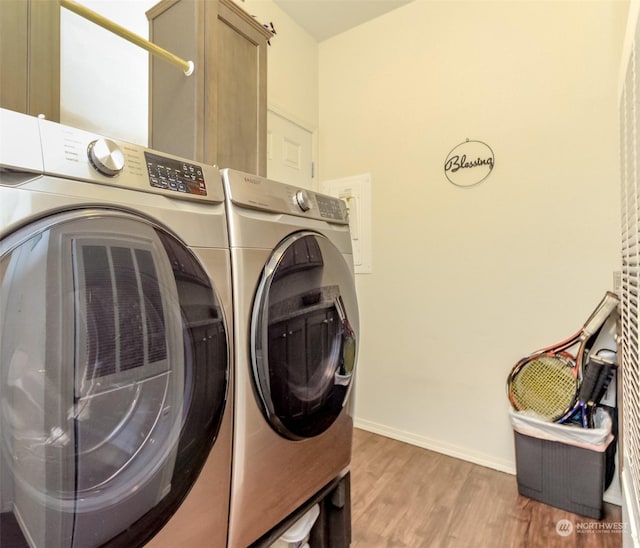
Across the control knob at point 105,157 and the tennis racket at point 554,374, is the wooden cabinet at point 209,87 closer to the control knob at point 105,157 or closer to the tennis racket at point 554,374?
the control knob at point 105,157

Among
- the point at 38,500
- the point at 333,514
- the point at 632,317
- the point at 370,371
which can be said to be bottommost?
the point at 333,514

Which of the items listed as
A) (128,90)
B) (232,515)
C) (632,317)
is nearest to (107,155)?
(232,515)

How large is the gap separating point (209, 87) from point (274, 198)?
23.7 inches

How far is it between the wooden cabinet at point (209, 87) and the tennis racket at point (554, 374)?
1.62m

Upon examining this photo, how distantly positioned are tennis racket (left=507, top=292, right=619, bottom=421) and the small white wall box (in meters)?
1.09

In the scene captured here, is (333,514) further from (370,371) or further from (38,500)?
(370,371)

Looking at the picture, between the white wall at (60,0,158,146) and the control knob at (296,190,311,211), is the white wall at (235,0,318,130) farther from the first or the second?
the control knob at (296,190,311,211)

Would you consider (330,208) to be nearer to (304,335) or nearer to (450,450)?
(304,335)

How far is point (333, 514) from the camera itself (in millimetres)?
1189

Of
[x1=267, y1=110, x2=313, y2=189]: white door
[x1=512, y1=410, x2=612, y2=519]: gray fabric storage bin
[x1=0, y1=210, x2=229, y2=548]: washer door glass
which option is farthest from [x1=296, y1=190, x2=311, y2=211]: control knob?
[x1=512, y1=410, x2=612, y2=519]: gray fabric storage bin

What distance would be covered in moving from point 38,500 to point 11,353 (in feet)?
0.74

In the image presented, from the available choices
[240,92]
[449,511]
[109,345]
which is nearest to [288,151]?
[240,92]

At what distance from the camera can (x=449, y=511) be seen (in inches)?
63.7

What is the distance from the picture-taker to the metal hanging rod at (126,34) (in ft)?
3.17
